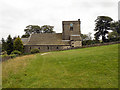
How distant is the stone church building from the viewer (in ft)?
141

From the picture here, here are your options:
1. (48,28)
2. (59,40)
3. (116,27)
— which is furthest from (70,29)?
(116,27)

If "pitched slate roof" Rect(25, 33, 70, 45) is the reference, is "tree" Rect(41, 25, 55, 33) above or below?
above

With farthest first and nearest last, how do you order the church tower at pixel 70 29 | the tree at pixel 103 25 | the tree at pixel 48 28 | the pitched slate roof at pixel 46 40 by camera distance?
the tree at pixel 48 28 < the tree at pixel 103 25 < the church tower at pixel 70 29 < the pitched slate roof at pixel 46 40

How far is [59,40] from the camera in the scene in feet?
147

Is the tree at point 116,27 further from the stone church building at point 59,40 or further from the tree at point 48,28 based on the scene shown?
the tree at point 48,28

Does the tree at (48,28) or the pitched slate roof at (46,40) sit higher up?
the tree at (48,28)

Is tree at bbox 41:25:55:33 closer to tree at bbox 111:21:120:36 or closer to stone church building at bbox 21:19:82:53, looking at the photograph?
stone church building at bbox 21:19:82:53

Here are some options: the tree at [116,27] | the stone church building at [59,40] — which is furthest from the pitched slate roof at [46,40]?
the tree at [116,27]

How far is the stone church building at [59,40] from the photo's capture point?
42.9 meters

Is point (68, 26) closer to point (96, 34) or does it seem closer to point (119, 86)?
point (96, 34)

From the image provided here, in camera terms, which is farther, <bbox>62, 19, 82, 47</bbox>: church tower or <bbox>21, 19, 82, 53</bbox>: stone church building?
<bbox>62, 19, 82, 47</bbox>: church tower

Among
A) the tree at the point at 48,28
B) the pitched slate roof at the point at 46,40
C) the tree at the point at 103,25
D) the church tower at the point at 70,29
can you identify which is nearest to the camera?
the pitched slate roof at the point at 46,40

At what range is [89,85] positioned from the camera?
6.38m

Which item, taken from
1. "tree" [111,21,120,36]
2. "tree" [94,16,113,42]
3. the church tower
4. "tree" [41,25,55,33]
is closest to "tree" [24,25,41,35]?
"tree" [41,25,55,33]
